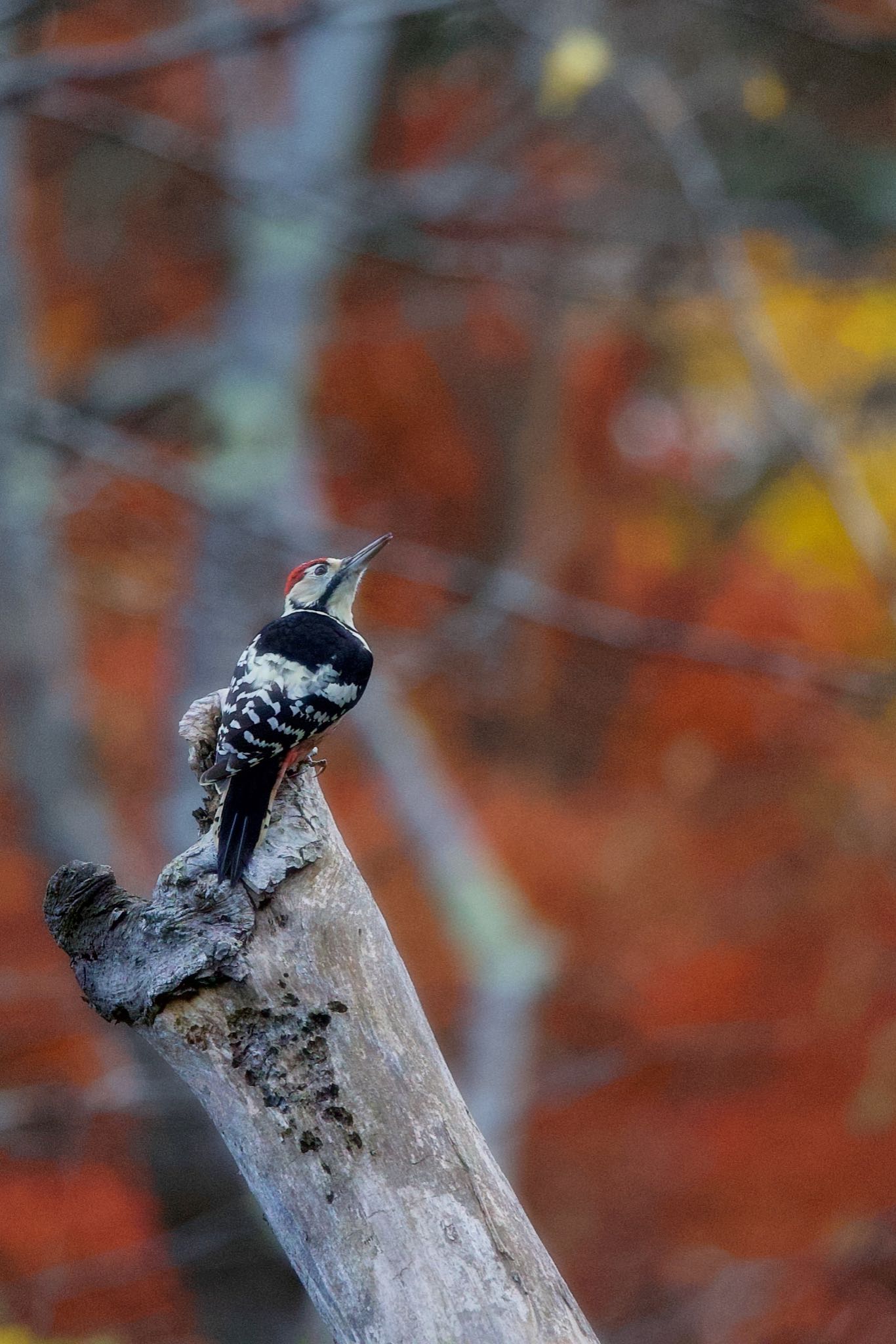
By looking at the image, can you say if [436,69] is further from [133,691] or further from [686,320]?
[133,691]

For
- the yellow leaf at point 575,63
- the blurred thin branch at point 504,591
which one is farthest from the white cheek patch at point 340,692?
the yellow leaf at point 575,63

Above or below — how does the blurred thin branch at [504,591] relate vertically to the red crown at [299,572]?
above

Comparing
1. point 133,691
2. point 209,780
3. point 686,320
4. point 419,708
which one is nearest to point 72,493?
point 133,691

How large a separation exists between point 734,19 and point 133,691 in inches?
267

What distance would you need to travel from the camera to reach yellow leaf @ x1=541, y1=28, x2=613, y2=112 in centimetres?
688

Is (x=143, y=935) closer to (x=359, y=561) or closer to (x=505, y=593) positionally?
(x=359, y=561)

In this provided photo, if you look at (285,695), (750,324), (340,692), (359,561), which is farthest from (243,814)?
(750,324)

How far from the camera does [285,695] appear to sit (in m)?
2.78

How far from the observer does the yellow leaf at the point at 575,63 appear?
6875mm

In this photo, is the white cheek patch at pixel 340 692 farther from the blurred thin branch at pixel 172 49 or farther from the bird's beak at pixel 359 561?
the blurred thin branch at pixel 172 49

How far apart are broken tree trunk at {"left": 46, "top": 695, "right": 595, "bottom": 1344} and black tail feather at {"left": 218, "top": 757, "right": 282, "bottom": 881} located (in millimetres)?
29

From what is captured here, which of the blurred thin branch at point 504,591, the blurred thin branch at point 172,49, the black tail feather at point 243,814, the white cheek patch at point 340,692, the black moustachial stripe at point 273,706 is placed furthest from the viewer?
the blurred thin branch at point 504,591

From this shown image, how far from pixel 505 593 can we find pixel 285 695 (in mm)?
3805

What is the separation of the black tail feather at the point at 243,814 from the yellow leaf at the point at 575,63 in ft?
19.5
